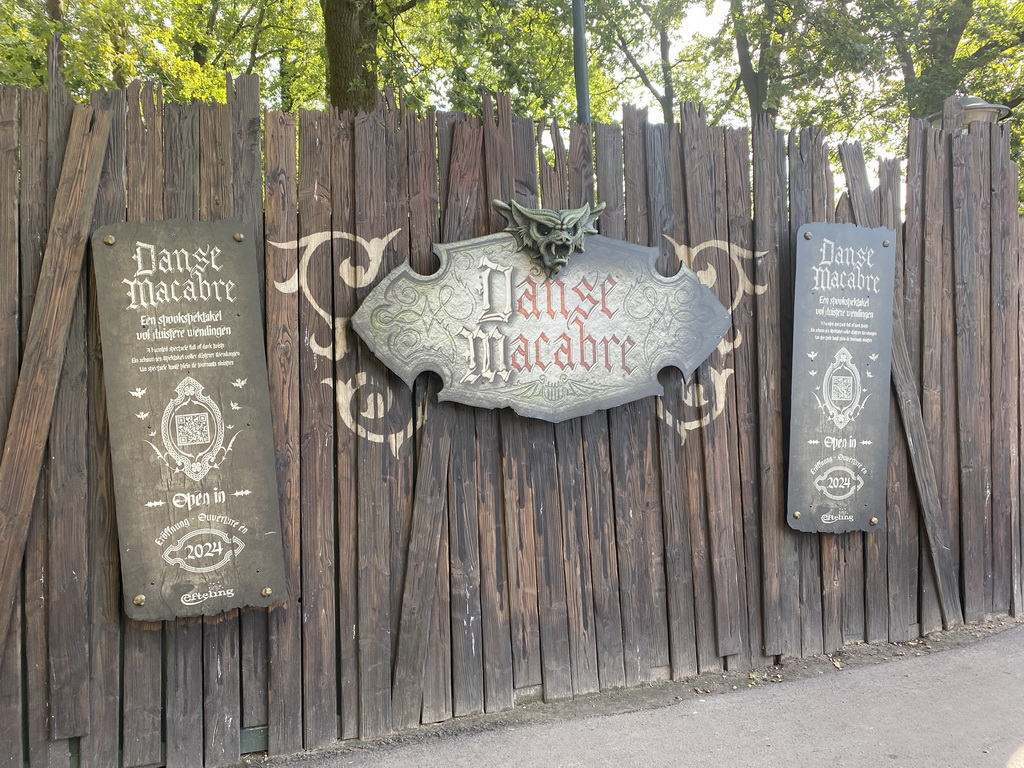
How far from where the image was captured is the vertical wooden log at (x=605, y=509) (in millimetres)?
4270

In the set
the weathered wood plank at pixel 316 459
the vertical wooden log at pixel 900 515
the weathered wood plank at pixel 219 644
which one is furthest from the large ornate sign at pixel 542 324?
the vertical wooden log at pixel 900 515

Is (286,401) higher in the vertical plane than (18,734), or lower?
higher

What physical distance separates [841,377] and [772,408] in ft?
1.58

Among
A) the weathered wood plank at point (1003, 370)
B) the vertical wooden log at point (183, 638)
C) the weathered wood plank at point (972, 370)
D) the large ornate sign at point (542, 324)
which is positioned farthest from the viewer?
Result: the weathered wood plank at point (1003, 370)

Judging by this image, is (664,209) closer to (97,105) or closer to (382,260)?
(382,260)

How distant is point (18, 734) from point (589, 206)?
11.6 ft

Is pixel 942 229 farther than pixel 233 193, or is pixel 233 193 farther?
pixel 942 229

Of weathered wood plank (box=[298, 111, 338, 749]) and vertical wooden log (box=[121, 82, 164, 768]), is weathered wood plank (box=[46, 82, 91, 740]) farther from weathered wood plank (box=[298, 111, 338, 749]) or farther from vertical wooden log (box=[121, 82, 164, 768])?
weathered wood plank (box=[298, 111, 338, 749])

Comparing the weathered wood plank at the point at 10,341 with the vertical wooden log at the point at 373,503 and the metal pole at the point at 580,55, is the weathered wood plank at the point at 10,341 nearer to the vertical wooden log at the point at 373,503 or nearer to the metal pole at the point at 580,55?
the vertical wooden log at the point at 373,503

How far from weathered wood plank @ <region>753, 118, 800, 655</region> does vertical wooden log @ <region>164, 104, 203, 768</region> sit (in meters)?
3.08

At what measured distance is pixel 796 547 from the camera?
4.75 m

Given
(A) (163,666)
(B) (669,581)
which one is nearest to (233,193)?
(A) (163,666)

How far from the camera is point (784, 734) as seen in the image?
12.5ft

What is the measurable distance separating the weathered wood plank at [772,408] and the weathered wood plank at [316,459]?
2.49 m
